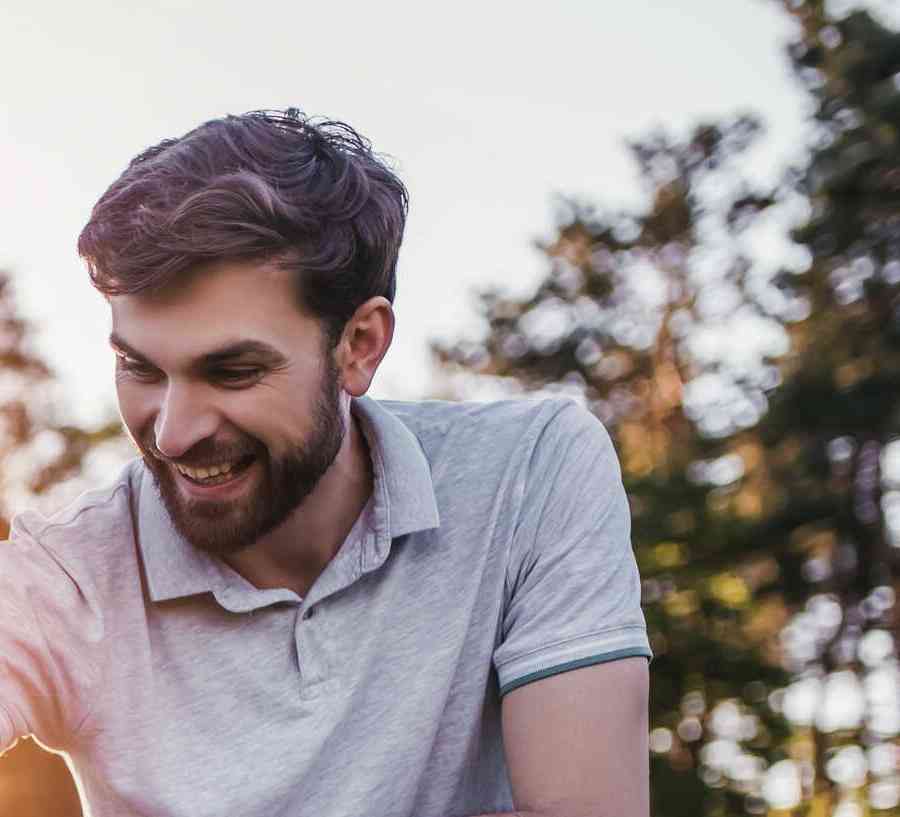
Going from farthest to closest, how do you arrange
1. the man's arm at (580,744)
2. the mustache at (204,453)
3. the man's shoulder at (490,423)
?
the man's shoulder at (490,423), the mustache at (204,453), the man's arm at (580,744)

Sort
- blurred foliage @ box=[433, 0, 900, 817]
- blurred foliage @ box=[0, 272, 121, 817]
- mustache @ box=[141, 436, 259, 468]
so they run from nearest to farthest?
mustache @ box=[141, 436, 259, 468] → blurred foliage @ box=[433, 0, 900, 817] → blurred foliage @ box=[0, 272, 121, 817]

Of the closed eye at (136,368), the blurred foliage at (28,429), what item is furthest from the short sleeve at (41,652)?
the blurred foliage at (28,429)

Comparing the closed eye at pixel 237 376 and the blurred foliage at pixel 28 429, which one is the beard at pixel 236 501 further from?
the blurred foliage at pixel 28 429

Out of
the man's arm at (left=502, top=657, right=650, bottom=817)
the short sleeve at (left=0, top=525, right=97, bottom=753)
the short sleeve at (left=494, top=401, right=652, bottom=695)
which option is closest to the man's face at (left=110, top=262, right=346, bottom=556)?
the short sleeve at (left=0, top=525, right=97, bottom=753)

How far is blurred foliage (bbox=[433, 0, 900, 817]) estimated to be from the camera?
16.5 m

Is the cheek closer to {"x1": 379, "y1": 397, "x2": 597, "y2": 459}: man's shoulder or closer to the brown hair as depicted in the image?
the brown hair

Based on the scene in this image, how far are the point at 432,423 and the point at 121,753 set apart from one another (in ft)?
2.82

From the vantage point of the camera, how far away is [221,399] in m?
2.36

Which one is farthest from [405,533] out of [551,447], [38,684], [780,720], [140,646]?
[780,720]

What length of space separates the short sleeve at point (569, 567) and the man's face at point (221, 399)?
0.41 m

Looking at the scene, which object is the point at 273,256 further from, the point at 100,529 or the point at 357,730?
the point at 357,730

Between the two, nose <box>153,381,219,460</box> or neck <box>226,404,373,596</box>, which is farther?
neck <box>226,404,373,596</box>

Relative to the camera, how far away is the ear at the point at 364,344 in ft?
8.75

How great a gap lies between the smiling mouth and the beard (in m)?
0.01
